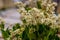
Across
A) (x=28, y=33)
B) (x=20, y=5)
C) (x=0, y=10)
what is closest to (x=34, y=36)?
(x=28, y=33)

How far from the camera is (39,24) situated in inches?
26.8

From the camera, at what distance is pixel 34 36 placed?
0.69 m

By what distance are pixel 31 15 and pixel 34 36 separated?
0.10 meters

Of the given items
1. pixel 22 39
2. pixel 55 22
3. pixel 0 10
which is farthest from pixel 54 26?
pixel 0 10

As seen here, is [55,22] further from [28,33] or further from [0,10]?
[0,10]

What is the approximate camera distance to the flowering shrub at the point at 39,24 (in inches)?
25.1

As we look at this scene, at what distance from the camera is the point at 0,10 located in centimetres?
414

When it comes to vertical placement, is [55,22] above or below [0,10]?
above

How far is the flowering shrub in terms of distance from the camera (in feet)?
2.09

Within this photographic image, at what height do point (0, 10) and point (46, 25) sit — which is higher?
point (46, 25)

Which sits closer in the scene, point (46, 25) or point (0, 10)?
point (46, 25)

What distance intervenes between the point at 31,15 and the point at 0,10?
3576mm

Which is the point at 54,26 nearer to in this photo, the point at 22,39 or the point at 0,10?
the point at 22,39

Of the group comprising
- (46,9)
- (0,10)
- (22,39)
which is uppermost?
(46,9)
